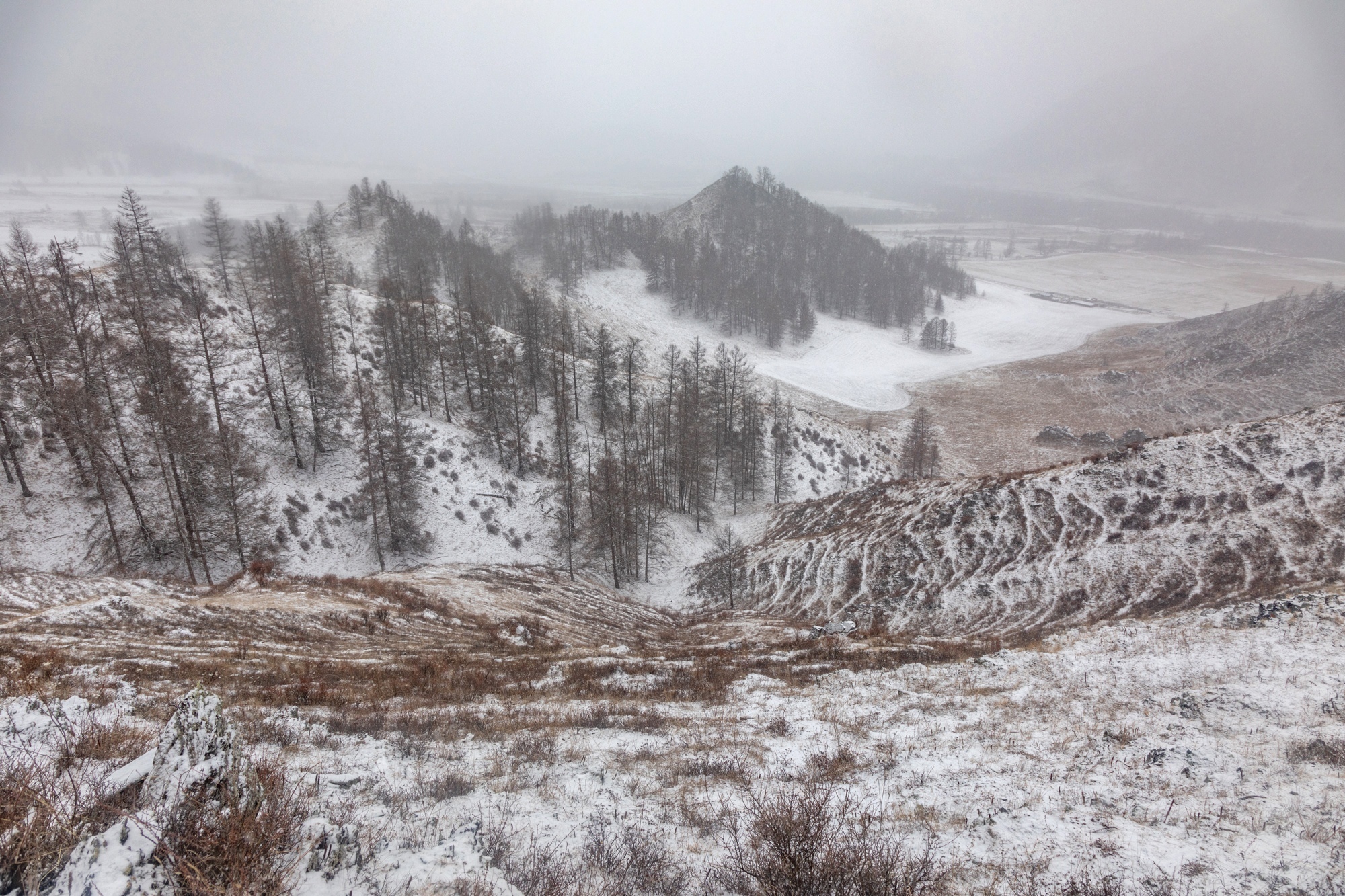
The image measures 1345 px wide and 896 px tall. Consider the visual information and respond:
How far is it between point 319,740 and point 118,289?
179ft

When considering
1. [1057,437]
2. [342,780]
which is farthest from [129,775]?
[1057,437]

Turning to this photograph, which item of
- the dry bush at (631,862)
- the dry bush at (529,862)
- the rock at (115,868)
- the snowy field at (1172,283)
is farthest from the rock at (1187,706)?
the snowy field at (1172,283)

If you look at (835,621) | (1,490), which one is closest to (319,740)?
(835,621)

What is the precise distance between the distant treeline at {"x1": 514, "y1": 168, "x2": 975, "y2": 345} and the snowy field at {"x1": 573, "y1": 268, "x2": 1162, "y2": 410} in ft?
13.9

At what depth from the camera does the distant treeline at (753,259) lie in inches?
4471

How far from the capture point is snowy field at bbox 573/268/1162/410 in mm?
93375

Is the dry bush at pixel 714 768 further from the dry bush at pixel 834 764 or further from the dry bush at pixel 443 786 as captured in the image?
the dry bush at pixel 443 786

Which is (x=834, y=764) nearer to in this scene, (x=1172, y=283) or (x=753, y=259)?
(x=753, y=259)

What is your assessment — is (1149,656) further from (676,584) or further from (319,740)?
(676,584)

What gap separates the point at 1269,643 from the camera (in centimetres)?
1391

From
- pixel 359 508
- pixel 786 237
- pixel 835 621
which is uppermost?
pixel 786 237

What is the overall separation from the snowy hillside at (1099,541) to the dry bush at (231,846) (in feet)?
86.4

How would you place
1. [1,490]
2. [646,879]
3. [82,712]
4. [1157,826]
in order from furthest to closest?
[1,490]
[82,712]
[1157,826]
[646,879]

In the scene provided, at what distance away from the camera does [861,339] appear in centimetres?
11456
